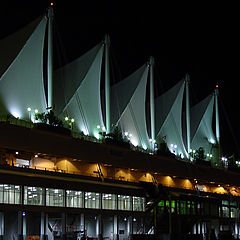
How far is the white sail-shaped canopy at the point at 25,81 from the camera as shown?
4931 cm

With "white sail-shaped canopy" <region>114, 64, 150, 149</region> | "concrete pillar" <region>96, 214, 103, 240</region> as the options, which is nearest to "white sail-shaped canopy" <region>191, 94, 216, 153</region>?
"white sail-shaped canopy" <region>114, 64, 150, 149</region>

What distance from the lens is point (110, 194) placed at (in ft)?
155

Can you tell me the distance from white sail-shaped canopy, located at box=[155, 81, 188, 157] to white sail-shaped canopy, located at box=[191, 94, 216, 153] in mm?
5468

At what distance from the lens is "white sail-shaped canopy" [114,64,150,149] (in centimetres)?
6444

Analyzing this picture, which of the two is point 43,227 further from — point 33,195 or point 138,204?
point 138,204

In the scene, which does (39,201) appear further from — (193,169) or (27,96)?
(193,169)

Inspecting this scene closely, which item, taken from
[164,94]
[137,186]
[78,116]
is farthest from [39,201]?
[164,94]

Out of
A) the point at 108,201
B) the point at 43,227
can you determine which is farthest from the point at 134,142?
the point at 43,227

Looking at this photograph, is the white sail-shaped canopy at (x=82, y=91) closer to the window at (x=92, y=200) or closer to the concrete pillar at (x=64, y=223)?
the window at (x=92, y=200)

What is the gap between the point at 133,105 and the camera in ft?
218

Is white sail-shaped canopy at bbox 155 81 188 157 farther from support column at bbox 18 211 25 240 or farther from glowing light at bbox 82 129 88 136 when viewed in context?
support column at bbox 18 211 25 240

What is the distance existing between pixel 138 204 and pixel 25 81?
19234mm

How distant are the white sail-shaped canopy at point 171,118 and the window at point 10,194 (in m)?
37.9

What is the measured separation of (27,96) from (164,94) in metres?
29.9
